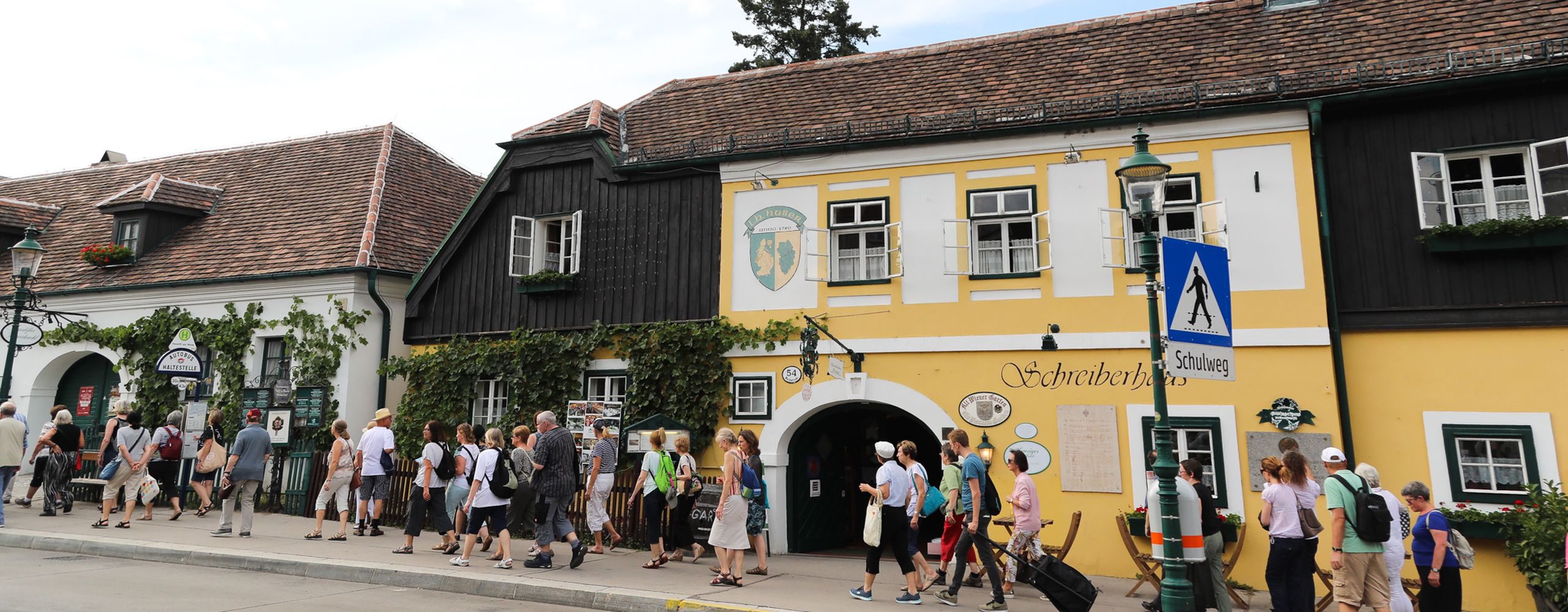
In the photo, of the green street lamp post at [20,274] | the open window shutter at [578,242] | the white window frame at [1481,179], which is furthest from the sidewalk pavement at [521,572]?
the white window frame at [1481,179]

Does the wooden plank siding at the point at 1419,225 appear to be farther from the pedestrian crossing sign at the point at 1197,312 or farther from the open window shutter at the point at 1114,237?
the pedestrian crossing sign at the point at 1197,312

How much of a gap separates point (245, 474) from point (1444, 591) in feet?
46.0

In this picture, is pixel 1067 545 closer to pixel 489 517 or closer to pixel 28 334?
pixel 489 517

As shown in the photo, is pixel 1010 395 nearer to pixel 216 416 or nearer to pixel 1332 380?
pixel 1332 380

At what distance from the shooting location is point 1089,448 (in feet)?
37.0

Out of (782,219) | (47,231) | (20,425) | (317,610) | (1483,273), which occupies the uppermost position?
(47,231)

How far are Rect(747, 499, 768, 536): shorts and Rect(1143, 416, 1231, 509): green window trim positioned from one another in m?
4.81

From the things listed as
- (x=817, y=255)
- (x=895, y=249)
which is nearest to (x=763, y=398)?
(x=817, y=255)

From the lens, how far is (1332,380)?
1048cm

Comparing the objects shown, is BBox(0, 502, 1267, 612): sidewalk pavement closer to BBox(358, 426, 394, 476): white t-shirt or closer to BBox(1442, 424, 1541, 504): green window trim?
BBox(358, 426, 394, 476): white t-shirt

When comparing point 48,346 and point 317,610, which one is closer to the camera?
point 317,610

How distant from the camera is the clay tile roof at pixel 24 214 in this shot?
826 inches

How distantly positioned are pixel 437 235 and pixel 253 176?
5622 millimetres

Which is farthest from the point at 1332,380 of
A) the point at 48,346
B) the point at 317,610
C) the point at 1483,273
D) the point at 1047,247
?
the point at 48,346
